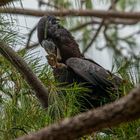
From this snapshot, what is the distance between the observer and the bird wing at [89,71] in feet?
7.11

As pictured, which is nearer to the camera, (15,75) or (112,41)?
(15,75)

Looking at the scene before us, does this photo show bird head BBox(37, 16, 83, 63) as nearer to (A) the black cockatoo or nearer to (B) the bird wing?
(A) the black cockatoo

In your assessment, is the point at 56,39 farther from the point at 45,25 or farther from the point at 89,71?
the point at 89,71

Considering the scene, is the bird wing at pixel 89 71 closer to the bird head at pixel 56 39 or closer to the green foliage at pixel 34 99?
the bird head at pixel 56 39

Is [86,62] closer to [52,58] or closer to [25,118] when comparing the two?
[52,58]

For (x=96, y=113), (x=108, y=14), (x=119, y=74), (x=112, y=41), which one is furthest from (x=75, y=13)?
(x=112, y=41)

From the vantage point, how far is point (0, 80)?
1551 mm

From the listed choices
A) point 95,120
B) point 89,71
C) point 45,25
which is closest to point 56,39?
point 45,25

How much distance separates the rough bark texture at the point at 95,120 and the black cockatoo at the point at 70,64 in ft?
3.76

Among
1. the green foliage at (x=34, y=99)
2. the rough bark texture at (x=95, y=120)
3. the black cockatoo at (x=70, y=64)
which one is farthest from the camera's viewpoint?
the black cockatoo at (x=70, y=64)

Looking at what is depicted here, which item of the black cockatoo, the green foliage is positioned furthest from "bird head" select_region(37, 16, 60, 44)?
the green foliage

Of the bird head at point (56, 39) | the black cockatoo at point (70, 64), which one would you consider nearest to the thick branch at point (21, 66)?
the black cockatoo at point (70, 64)

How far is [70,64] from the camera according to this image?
92.1 inches

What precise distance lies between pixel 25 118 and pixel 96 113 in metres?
0.66
